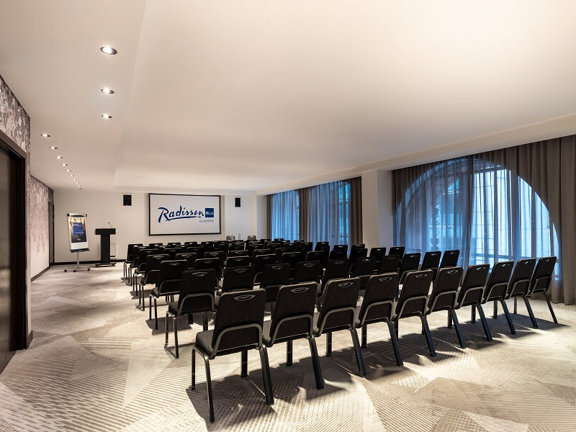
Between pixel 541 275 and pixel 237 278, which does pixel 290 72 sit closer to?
pixel 237 278

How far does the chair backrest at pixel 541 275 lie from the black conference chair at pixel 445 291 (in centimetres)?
152

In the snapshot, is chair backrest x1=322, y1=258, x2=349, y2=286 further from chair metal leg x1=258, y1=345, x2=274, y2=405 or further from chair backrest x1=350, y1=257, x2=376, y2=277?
chair metal leg x1=258, y1=345, x2=274, y2=405

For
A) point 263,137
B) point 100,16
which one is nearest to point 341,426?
point 100,16

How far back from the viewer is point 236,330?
260 cm

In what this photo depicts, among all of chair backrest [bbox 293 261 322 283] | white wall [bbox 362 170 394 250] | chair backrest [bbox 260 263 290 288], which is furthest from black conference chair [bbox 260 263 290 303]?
white wall [bbox 362 170 394 250]

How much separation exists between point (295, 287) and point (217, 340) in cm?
70

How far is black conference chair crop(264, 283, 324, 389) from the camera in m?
2.76

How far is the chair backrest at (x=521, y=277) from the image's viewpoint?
436 centimetres

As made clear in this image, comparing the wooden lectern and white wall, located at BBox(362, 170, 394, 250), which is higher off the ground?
white wall, located at BBox(362, 170, 394, 250)

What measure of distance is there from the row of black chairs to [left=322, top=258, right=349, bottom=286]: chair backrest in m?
1.35

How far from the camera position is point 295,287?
2.78 meters

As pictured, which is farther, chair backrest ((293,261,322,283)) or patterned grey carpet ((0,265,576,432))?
chair backrest ((293,261,322,283))

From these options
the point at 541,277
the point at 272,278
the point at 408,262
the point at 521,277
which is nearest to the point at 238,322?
the point at 272,278

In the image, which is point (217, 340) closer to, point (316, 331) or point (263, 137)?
point (316, 331)
